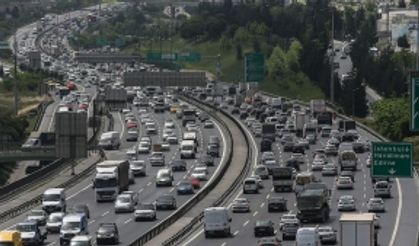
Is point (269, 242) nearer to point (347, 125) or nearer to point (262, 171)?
point (262, 171)

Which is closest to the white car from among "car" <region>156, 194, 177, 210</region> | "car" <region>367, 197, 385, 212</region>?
"car" <region>156, 194, 177, 210</region>

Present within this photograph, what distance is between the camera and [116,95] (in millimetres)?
141750

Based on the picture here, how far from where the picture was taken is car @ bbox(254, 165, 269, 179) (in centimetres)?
9659

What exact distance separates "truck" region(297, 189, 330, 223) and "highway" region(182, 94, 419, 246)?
21.3 inches

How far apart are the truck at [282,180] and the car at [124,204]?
1100 cm

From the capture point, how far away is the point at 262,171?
319ft

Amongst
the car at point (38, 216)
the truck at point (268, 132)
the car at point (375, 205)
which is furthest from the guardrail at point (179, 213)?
the truck at point (268, 132)

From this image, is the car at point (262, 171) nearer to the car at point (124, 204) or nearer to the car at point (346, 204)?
the car at point (124, 204)

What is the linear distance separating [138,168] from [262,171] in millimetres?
8841

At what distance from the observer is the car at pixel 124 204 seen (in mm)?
80875

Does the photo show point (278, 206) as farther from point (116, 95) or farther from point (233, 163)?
point (116, 95)

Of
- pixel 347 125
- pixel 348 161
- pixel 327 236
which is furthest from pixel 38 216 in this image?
pixel 347 125

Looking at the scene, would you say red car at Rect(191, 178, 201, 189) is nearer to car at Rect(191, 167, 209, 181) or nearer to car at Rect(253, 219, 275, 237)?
car at Rect(191, 167, 209, 181)

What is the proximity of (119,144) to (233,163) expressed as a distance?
1694cm
